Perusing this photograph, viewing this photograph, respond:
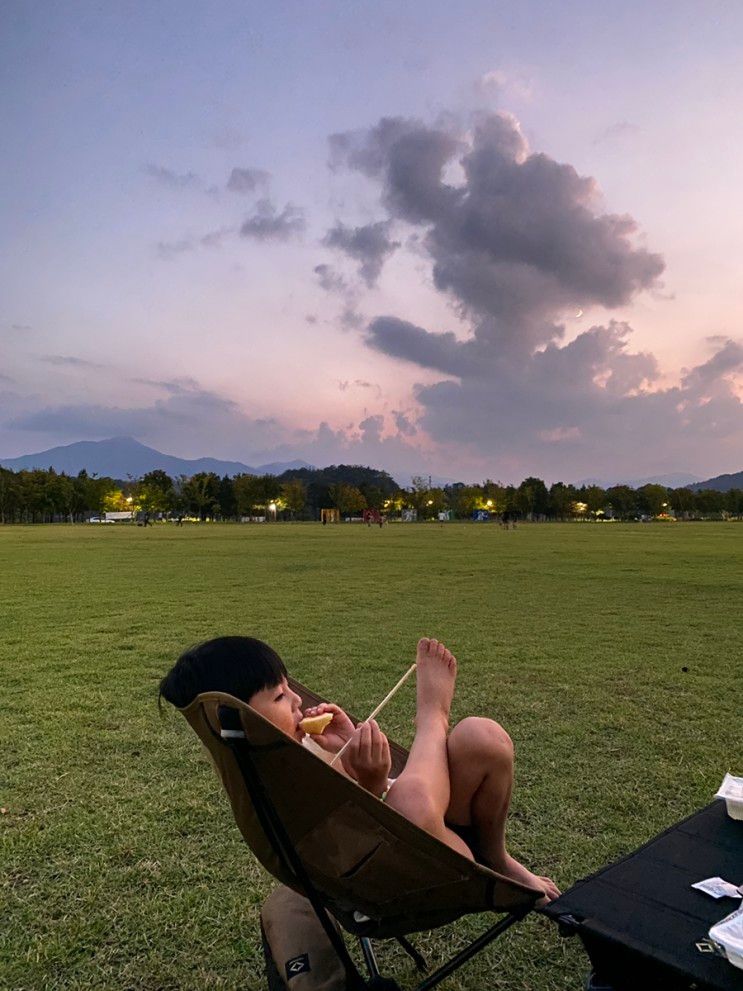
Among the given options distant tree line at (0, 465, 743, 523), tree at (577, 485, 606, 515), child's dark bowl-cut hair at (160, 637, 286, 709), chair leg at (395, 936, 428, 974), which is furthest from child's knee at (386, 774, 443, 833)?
tree at (577, 485, 606, 515)

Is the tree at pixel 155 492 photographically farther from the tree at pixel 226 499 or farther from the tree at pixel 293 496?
the tree at pixel 293 496

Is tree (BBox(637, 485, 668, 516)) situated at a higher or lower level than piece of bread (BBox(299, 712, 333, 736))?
higher

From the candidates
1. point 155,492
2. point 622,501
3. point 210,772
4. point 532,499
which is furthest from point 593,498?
point 210,772

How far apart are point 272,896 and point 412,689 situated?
3543 millimetres

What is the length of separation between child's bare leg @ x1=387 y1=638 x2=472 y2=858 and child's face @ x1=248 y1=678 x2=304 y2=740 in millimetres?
363

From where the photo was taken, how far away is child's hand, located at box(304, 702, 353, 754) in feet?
7.59

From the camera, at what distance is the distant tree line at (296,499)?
101 m

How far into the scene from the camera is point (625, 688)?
228 inches

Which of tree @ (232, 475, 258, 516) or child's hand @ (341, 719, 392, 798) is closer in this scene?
child's hand @ (341, 719, 392, 798)

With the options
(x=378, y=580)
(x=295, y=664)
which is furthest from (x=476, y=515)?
(x=295, y=664)

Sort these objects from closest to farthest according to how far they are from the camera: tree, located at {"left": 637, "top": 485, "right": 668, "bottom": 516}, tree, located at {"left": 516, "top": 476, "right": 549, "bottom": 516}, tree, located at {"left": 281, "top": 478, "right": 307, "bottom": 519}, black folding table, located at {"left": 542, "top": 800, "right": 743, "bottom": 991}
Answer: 1. black folding table, located at {"left": 542, "top": 800, "right": 743, "bottom": 991}
2. tree, located at {"left": 281, "top": 478, "right": 307, "bottom": 519}
3. tree, located at {"left": 516, "top": 476, "right": 549, "bottom": 516}
4. tree, located at {"left": 637, "top": 485, "right": 668, "bottom": 516}

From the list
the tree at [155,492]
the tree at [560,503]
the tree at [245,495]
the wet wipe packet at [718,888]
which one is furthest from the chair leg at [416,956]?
the tree at [560,503]

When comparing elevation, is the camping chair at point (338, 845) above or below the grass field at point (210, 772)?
above

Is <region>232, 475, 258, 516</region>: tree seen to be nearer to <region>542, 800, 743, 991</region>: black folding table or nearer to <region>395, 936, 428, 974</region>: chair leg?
<region>395, 936, 428, 974</region>: chair leg
